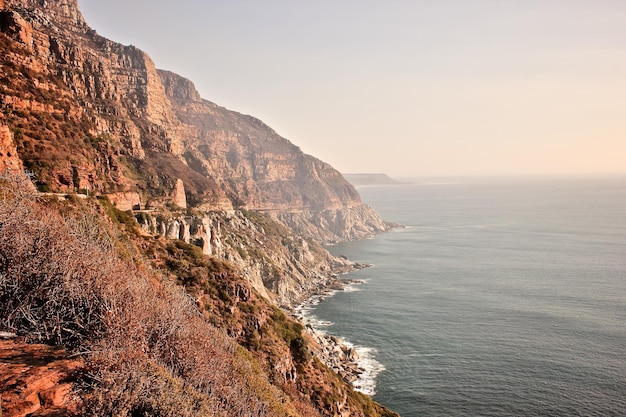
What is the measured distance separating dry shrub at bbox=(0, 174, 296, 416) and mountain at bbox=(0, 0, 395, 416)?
0.27ft

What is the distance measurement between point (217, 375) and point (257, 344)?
2505cm

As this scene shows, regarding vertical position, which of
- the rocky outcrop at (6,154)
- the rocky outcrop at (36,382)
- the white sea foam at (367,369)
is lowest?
the white sea foam at (367,369)

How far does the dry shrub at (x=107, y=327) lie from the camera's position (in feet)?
55.2

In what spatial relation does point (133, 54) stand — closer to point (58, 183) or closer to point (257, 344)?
point (58, 183)

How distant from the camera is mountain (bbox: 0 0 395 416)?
2003 cm

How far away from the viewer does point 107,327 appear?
20.5 metres

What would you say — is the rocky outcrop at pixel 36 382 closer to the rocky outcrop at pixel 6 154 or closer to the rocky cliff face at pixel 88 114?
the rocky outcrop at pixel 6 154

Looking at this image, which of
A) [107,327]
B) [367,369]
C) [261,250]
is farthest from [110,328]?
[261,250]

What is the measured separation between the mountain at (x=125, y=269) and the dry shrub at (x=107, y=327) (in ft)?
0.27

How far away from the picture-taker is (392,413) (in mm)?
55312

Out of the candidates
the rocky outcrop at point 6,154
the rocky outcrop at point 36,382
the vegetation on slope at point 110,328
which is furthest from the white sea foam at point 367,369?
the rocky outcrop at point 36,382

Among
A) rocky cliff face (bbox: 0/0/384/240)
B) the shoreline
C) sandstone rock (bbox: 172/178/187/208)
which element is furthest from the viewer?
sandstone rock (bbox: 172/178/187/208)

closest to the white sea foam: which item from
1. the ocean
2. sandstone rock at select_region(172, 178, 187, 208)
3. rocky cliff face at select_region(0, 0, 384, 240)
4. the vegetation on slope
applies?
the ocean

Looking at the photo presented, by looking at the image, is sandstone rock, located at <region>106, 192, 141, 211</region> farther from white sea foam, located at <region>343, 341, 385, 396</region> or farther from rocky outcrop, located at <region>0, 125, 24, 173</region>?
white sea foam, located at <region>343, 341, 385, 396</region>
